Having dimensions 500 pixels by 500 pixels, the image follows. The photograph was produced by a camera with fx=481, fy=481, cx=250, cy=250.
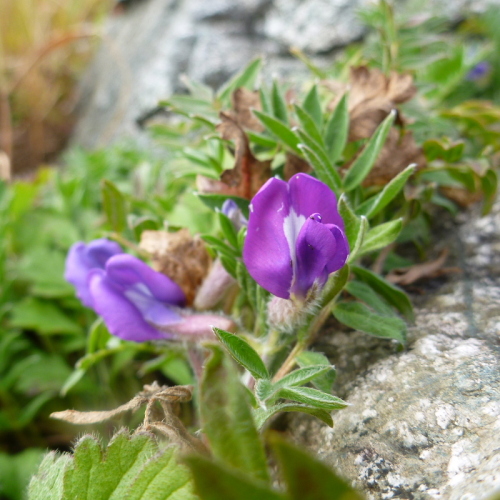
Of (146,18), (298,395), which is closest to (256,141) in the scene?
(298,395)

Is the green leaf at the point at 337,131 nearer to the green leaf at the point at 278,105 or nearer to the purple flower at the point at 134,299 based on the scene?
the green leaf at the point at 278,105

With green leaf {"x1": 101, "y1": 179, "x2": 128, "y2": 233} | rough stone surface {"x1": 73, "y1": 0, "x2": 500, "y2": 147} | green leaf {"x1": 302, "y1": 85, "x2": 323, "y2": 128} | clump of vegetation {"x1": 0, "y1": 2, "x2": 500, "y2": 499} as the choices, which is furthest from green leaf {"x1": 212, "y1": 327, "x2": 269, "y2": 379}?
rough stone surface {"x1": 73, "y1": 0, "x2": 500, "y2": 147}

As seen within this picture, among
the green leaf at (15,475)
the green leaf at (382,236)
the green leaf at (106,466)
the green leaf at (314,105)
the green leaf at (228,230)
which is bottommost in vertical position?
the green leaf at (15,475)

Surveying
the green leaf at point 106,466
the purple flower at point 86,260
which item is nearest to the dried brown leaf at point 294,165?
the purple flower at point 86,260

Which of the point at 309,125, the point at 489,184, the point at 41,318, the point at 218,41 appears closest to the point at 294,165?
the point at 309,125

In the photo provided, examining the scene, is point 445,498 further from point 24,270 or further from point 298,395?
point 24,270

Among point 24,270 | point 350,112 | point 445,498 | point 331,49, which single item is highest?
point 350,112
